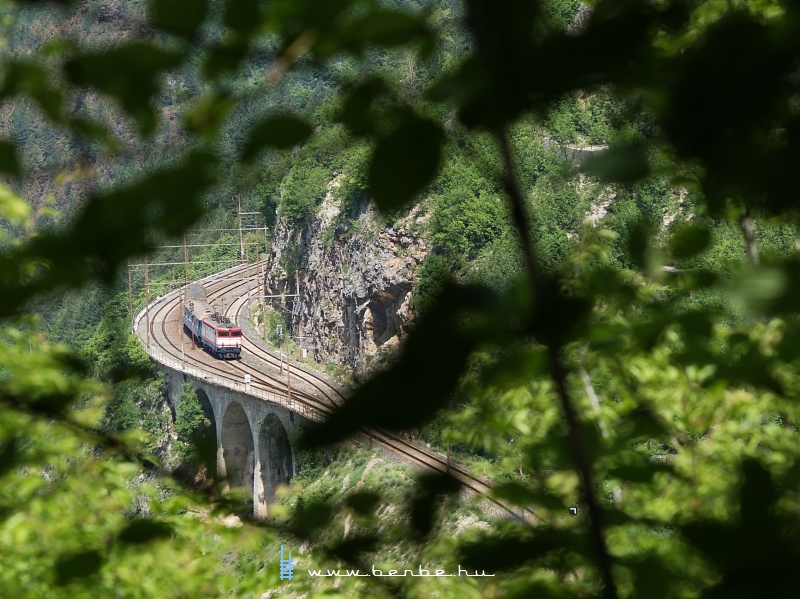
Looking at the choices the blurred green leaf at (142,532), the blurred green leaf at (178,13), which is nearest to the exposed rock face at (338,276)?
the blurred green leaf at (142,532)

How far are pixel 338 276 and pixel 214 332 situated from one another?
3.54m

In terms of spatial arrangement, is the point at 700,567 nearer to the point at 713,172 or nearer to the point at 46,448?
the point at 713,172

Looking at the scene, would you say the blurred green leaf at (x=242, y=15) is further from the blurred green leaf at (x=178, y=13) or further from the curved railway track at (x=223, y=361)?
the curved railway track at (x=223, y=361)

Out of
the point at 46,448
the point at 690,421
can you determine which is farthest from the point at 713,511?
the point at 46,448

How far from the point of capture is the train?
830 inches

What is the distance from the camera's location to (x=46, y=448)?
163cm

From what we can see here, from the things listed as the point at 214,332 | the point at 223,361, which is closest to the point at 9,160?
the point at 214,332

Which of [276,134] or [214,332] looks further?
[214,332]

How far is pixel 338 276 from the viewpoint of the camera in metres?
23.0

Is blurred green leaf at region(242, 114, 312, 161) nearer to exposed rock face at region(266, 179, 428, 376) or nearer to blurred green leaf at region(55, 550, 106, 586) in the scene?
blurred green leaf at region(55, 550, 106, 586)

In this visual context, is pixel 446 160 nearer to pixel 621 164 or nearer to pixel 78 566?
pixel 621 164

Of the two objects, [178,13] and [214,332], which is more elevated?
[178,13]

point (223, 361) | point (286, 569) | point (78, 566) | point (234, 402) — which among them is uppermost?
point (78, 566)

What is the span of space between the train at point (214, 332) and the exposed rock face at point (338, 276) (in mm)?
1842
